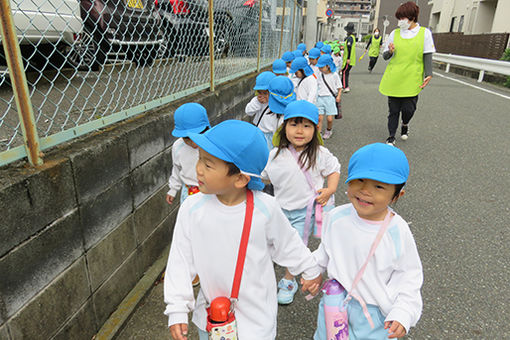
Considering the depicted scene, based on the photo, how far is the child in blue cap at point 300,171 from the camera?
2.50 meters

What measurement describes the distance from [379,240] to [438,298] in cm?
137

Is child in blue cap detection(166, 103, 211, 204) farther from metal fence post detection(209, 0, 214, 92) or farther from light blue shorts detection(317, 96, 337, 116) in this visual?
light blue shorts detection(317, 96, 337, 116)

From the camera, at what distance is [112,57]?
4355mm

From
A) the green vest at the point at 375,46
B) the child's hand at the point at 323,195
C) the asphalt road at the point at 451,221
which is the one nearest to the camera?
the asphalt road at the point at 451,221

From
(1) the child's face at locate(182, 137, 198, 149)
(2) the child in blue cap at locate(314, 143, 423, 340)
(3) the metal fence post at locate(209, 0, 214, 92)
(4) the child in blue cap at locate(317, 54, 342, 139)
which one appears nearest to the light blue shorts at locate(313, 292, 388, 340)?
(2) the child in blue cap at locate(314, 143, 423, 340)

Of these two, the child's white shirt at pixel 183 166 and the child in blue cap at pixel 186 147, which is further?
the child's white shirt at pixel 183 166

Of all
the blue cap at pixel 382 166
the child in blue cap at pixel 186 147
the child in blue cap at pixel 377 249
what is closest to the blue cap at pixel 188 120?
the child in blue cap at pixel 186 147

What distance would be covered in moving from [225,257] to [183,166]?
124cm

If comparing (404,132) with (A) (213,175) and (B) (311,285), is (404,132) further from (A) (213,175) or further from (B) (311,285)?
(A) (213,175)

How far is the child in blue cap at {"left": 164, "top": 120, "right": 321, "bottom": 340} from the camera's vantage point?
57.4 inches

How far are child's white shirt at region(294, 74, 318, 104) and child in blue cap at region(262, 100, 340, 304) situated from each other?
98.9 inches

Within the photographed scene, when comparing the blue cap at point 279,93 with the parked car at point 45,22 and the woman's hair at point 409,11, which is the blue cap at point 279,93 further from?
the woman's hair at point 409,11

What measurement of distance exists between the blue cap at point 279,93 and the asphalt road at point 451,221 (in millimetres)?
1268

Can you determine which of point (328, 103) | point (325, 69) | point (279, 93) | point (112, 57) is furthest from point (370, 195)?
point (325, 69)
